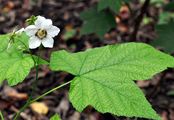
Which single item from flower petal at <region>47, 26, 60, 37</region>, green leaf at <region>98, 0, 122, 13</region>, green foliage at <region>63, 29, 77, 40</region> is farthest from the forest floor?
flower petal at <region>47, 26, 60, 37</region>

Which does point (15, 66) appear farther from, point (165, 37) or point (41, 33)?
point (165, 37)

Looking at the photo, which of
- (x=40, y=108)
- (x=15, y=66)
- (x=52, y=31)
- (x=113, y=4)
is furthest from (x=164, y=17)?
(x=15, y=66)

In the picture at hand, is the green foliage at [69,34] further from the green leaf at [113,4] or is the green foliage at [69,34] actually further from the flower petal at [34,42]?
the flower petal at [34,42]

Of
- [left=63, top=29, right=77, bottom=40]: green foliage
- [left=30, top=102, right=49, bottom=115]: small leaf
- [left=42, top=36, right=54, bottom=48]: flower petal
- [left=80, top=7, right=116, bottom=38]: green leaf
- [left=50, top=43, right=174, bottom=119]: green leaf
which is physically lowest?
[left=30, top=102, right=49, bottom=115]: small leaf

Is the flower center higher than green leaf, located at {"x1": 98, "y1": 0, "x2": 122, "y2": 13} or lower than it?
higher

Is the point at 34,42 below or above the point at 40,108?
above

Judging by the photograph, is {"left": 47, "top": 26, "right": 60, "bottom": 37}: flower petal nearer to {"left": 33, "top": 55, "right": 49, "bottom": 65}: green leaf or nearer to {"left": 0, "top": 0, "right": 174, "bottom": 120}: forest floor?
{"left": 33, "top": 55, "right": 49, "bottom": 65}: green leaf

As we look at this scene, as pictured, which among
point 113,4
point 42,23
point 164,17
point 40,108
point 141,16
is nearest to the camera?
point 42,23
